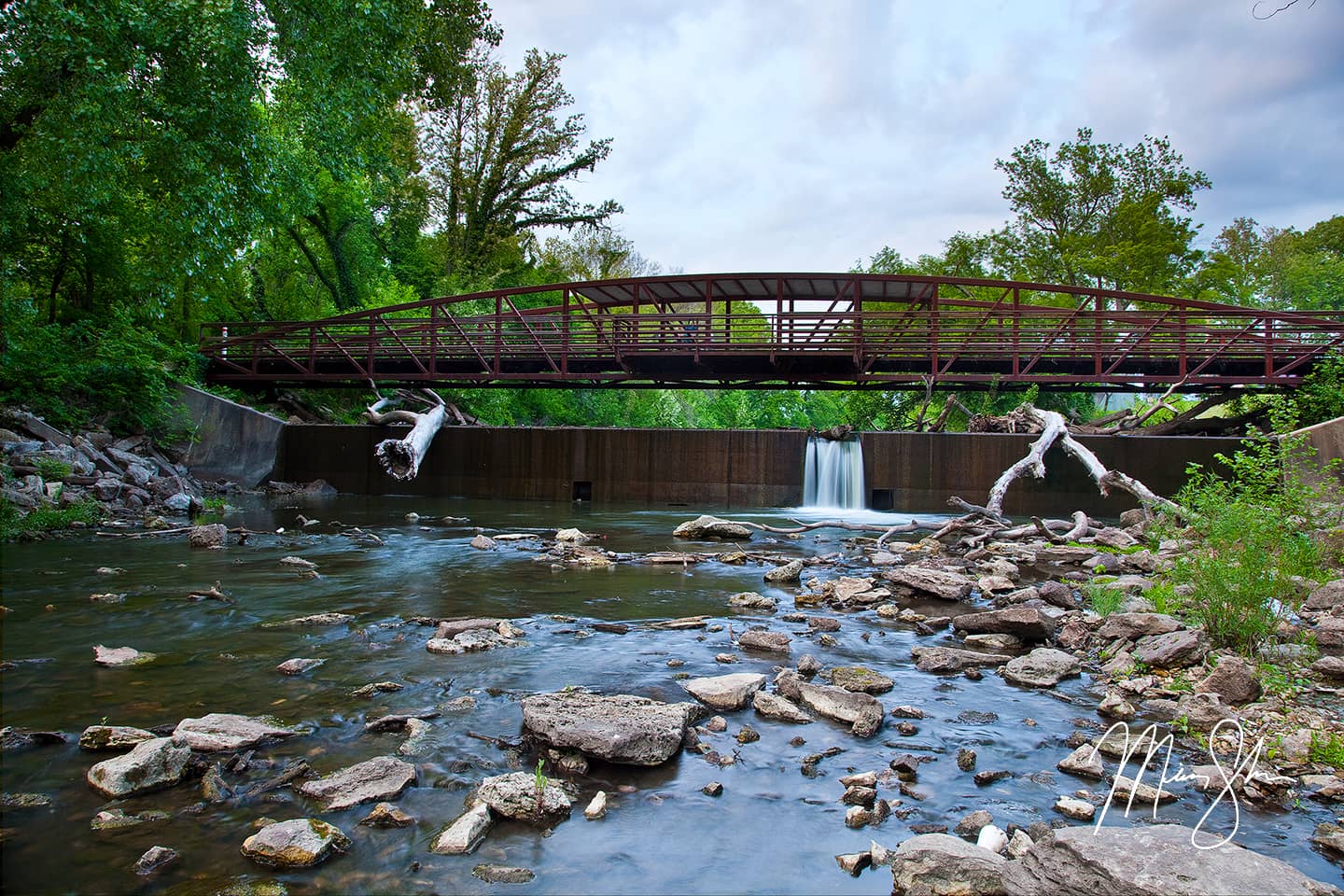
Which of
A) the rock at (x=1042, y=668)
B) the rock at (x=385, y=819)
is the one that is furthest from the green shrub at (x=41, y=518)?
the rock at (x=1042, y=668)

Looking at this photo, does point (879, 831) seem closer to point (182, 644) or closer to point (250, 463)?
point (182, 644)

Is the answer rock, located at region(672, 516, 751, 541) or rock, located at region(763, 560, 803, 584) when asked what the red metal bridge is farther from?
rock, located at region(763, 560, 803, 584)

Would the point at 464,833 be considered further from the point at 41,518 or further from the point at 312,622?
the point at 41,518

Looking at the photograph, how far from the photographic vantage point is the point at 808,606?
8.12m

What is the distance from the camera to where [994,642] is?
21.5 feet

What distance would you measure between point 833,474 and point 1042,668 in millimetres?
15280

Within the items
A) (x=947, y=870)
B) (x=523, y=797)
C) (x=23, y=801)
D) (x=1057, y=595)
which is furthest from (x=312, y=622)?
(x=1057, y=595)

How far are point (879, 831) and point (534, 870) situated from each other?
149cm

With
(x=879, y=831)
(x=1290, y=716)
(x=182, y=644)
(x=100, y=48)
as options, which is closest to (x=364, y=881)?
(x=879, y=831)

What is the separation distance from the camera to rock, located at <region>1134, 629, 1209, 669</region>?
18.1 feet

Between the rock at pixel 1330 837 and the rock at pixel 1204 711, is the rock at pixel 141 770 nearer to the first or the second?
the rock at pixel 1330 837

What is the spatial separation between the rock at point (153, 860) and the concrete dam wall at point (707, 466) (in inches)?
719

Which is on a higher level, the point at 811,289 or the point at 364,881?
the point at 811,289

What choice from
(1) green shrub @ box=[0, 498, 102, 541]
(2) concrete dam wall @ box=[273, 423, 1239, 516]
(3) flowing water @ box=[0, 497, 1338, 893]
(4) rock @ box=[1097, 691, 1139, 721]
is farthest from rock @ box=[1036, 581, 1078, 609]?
(1) green shrub @ box=[0, 498, 102, 541]
